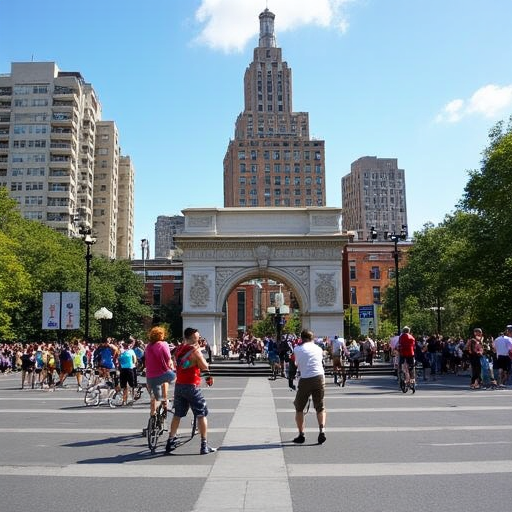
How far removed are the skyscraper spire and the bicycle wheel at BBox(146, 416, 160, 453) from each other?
127758mm

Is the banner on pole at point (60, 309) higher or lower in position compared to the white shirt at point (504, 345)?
higher

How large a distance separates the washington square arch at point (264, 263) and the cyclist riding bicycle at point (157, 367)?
32.7m

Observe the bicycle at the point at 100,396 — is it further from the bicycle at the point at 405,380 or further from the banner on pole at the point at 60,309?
the banner on pole at the point at 60,309

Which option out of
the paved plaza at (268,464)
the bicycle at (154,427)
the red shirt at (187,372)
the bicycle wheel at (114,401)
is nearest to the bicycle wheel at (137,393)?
the bicycle wheel at (114,401)

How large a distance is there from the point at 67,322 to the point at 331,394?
1550 centimetres

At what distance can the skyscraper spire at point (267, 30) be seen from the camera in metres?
128

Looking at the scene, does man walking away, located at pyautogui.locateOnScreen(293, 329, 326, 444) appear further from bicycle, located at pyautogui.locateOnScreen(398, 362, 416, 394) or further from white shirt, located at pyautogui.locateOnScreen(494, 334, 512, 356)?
white shirt, located at pyautogui.locateOnScreen(494, 334, 512, 356)

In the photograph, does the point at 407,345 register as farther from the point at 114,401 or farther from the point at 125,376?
the point at 114,401

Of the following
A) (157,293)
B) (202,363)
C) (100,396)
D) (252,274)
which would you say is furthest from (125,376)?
(157,293)

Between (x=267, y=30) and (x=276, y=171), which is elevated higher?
(x=267, y=30)

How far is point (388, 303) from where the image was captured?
66.0 meters

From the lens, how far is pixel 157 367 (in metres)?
9.44

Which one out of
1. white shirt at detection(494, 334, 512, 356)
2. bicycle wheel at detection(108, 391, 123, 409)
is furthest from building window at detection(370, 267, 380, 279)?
bicycle wheel at detection(108, 391, 123, 409)

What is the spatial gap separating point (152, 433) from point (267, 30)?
131187mm
